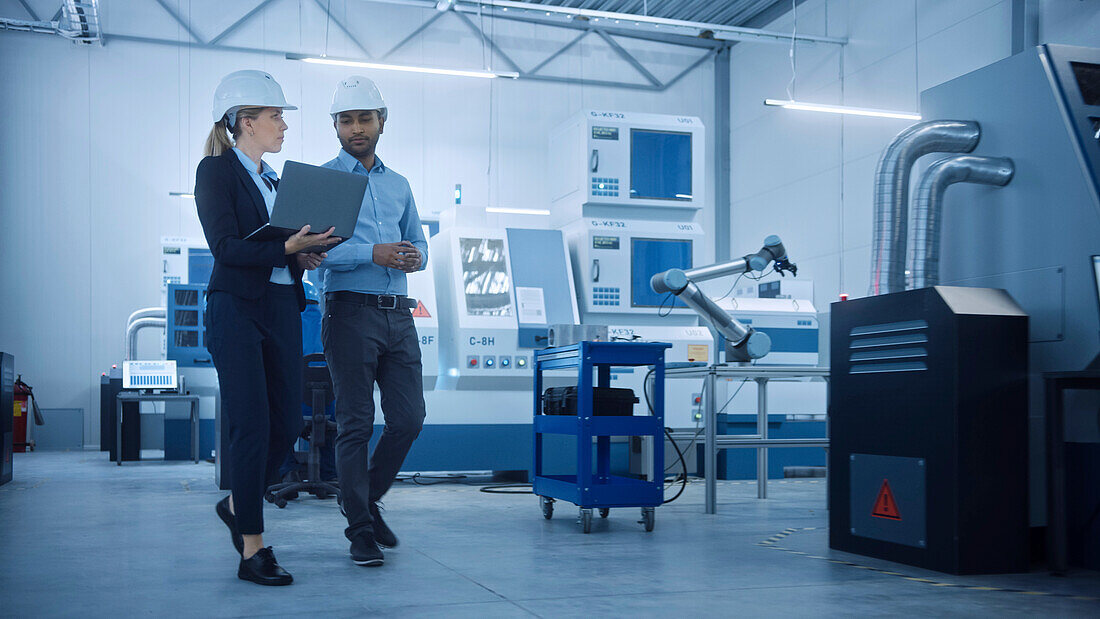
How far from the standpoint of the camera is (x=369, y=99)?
9.50 feet

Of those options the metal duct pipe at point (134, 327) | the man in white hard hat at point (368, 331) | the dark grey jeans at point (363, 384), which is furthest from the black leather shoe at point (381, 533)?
the metal duct pipe at point (134, 327)

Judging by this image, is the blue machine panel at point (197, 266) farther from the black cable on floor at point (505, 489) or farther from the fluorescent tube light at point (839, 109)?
the fluorescent tube light at point (839, 109)

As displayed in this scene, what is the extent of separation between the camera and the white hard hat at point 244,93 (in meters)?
2.46

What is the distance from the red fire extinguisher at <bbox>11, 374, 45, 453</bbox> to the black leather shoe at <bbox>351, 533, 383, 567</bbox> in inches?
334

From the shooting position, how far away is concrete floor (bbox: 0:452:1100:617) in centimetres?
213

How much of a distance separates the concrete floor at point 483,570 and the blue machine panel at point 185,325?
362 cm

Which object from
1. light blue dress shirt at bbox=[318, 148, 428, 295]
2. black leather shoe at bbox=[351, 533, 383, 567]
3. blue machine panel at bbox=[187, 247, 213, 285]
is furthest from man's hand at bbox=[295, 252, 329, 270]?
blue machine panel at bbox=[187, 247, 213, 285]

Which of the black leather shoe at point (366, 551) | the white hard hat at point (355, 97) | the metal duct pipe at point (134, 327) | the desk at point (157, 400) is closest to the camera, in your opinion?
the black leather shoe at point (366, 551)

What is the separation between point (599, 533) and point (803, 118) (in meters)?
8.86

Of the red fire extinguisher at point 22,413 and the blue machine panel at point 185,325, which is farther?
the red fire extinguisher at point 22,413

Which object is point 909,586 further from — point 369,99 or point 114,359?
point 114,359

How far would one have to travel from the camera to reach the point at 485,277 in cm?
591

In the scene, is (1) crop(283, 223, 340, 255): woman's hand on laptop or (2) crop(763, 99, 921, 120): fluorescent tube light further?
(2) crop(763, 99, 921, 120): fluorescent tube light

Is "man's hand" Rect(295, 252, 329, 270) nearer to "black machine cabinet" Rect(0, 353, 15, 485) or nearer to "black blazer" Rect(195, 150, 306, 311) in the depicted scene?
"black blazer" Rect(195, 150, 306, 311)
